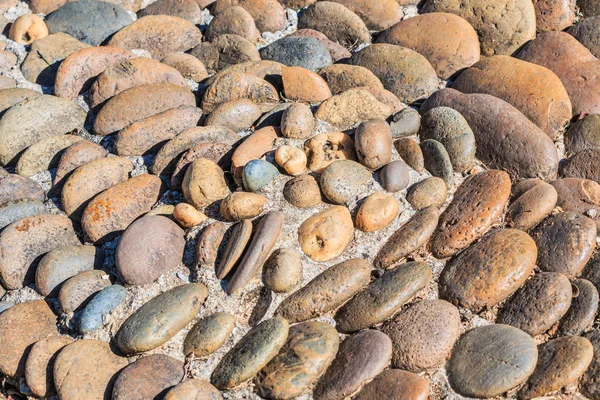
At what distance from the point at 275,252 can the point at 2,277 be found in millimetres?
1479

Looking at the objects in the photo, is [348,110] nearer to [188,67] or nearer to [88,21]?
[188,67]

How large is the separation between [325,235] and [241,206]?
460mm

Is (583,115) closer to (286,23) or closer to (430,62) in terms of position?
(430,62)

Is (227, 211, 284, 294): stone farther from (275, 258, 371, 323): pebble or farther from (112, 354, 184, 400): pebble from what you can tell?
(112, 354, 184, 400): pebble

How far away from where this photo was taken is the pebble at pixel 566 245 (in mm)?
3203

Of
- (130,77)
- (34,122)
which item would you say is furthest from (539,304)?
(34,122)

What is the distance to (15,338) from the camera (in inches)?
119

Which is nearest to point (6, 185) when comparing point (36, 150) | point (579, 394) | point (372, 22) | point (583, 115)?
point (36, 150)

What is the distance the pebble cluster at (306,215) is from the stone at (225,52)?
16 millimetres

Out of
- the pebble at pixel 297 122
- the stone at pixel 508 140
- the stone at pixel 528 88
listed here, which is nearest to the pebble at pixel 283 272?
the pebble at pixel 297 122

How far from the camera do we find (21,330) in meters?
3.06

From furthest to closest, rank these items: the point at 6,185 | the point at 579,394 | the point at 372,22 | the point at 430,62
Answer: the point at 372,22, the point at 430,62, the point at 6,185, the point at 579,394

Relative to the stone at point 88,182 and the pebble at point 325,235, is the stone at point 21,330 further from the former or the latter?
the pebble at point 325,235

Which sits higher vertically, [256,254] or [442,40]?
[442,40]
